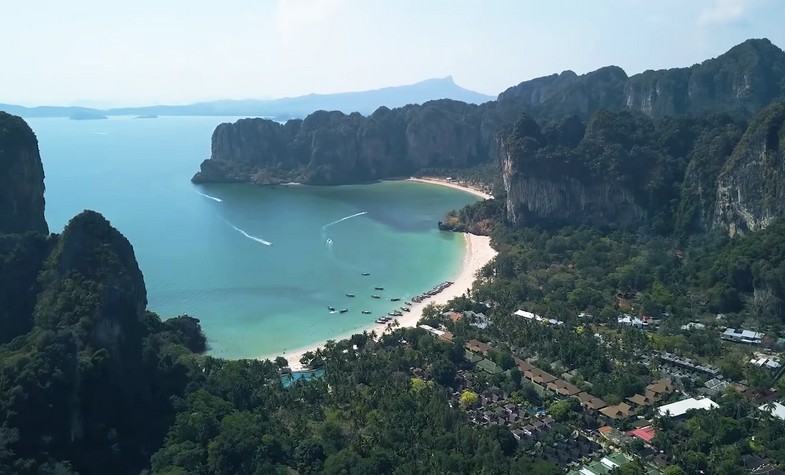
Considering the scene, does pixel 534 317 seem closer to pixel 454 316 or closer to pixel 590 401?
pixel 454 316

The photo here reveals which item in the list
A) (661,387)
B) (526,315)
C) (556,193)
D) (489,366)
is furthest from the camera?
(556,193)

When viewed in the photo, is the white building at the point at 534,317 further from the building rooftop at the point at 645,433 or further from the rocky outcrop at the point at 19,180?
the rocky outcrop at the point at 19,180

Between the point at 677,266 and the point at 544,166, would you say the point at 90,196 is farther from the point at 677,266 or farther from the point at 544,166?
the point at 677,266

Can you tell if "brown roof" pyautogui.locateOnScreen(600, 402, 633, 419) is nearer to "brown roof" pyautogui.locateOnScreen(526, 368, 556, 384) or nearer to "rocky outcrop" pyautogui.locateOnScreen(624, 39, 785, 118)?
"brown roof" pyautogui.locateOnScreen(526, 368, 556, 384)

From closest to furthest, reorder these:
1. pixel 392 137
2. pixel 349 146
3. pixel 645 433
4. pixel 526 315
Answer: pixel 645 433, pixel 526 315, pixel 349 146, pixel 392 137

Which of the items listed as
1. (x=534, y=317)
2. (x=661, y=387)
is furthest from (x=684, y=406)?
(x=534, y=317)

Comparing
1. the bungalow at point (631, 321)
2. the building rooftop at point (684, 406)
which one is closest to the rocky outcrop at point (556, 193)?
the bungalow at point (631, 321)

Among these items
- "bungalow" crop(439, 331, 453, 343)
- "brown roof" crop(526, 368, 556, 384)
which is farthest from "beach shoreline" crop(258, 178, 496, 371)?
"brown roof" crop(526, 368, 556, 384)

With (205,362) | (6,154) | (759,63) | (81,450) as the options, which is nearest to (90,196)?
(6,154)
